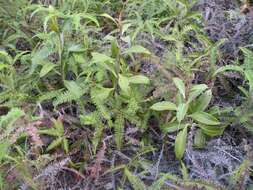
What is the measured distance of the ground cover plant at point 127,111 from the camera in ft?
7.66

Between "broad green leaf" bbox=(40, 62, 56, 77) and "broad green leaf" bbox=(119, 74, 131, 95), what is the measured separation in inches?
18.1

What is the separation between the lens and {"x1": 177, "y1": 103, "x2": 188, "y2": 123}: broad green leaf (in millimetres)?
2342

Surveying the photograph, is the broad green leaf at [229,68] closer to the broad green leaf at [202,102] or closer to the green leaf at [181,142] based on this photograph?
the broad green leaf at [202,102]

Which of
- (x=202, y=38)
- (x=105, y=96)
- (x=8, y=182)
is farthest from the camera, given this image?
(x=202, y=38)

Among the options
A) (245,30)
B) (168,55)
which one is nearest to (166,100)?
(168,55)

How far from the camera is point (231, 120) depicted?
8.36 feet

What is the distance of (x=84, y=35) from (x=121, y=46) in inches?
10.4

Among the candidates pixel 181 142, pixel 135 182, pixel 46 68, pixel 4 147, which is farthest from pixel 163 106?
pixel 4 147

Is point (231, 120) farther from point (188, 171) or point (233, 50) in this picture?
point (233, 50)

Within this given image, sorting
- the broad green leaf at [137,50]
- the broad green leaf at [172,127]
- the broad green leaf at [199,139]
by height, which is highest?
the broad green leaf at [137,50]

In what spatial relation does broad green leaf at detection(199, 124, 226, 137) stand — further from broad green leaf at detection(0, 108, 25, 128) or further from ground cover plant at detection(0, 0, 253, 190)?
broad green leaf at detection(0, 108, 25, 128)

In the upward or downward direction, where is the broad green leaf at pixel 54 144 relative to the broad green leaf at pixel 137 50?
downward

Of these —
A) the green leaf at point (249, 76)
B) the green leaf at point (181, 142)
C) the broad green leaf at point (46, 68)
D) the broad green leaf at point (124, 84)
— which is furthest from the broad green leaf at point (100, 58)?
the green leaf at point (249, 76)

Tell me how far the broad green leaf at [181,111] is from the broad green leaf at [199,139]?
0.18 m
